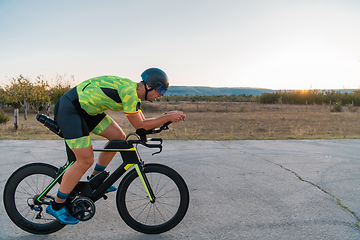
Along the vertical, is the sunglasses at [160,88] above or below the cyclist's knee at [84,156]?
above

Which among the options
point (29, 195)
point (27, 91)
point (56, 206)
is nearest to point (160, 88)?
point (56, 206)

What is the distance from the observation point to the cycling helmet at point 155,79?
280 centimetres

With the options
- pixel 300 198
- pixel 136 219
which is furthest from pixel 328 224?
pixel 136 219

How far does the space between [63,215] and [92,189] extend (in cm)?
38

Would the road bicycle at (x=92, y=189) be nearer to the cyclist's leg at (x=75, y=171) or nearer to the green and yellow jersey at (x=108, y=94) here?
the cyclist's leg at (x=75, y=171)

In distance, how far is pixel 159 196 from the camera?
3148 mm

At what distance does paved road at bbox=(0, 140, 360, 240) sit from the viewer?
9.80ft

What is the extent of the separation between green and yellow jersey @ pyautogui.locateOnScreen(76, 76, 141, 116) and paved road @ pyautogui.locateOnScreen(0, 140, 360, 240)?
1.38 metres

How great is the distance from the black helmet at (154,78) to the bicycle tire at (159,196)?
848 mm

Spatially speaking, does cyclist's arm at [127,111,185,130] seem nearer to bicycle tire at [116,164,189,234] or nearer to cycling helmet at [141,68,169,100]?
cycling helmet at [141,68,169,100]

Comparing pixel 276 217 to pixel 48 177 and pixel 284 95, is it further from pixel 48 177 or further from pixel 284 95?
pixel 284 95

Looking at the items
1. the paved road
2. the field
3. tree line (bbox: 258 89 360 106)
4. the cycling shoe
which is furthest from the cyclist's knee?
tree line (bbox: 258 89 360 106)

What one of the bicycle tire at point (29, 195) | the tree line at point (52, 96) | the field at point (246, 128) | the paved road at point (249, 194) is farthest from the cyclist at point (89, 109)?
the tree line at point (52, 96)

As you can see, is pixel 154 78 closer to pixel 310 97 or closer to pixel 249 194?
pixel 249 194
